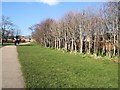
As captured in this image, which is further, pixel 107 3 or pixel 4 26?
pixel 4 26

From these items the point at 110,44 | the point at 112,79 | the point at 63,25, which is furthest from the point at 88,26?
the point at 112,79

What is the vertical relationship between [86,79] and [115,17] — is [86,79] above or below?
below

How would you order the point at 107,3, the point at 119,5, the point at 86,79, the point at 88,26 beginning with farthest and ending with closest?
1. the point at 88,26
2. the point at 107,3
3. the point at 119,5
4. the point at 86,79

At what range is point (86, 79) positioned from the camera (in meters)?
12.7

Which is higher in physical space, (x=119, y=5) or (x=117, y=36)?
(x=119, y=5)

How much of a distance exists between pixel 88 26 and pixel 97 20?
9.10 ft

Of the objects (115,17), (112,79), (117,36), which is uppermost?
(115,17)

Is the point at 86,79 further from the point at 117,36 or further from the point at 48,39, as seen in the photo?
the point at 48,39

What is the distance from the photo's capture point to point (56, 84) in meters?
11.3

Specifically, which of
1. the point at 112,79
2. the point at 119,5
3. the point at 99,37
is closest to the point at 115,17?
the point at 119,5

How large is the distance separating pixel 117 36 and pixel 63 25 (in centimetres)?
2331

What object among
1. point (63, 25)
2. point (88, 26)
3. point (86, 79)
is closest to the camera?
point (86, 79)

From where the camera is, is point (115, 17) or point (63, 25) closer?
point (115, 17)

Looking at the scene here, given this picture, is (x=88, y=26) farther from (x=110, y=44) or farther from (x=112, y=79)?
(x=112, y=79)
